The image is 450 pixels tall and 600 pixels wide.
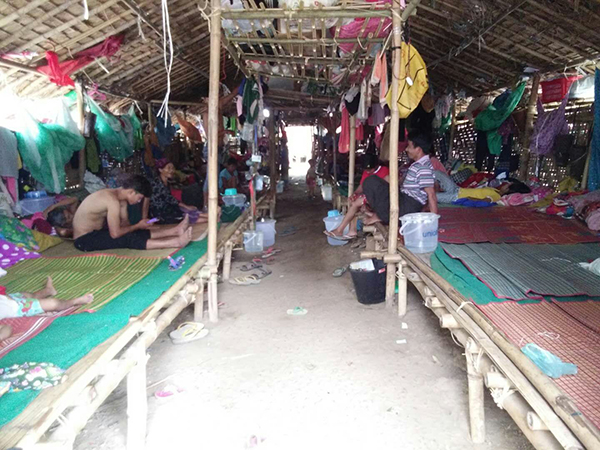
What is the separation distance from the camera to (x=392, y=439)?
2.21 m

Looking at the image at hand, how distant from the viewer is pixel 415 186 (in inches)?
174

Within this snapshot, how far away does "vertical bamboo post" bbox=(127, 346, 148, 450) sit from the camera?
2062mm

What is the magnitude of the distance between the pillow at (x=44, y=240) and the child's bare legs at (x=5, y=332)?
2406 mm

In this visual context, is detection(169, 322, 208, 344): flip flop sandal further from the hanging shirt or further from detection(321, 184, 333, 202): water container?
detection(321, 184, 333, 202): water container

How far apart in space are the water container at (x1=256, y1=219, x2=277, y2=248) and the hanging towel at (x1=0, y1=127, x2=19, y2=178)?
3.40 m

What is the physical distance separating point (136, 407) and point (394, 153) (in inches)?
112

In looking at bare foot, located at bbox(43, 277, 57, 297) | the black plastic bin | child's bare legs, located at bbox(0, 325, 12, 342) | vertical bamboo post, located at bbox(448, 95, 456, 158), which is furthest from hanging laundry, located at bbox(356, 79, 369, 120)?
vertical bamboo post, located at bbox(448, 95, 456, 158)

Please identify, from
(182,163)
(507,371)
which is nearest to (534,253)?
(507,371)

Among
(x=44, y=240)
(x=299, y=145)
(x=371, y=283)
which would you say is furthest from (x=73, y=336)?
(x=299, y=145)

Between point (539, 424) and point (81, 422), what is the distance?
180cm

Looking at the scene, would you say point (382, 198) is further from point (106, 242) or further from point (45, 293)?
point (45, 293)

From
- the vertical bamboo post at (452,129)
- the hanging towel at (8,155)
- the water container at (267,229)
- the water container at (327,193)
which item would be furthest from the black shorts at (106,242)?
the vertical bamboo post at (452,129)

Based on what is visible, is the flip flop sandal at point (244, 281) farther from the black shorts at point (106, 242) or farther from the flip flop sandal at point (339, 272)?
the black shorts at point (106, 242)

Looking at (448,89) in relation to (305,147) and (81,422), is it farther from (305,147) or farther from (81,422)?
(305,147)
